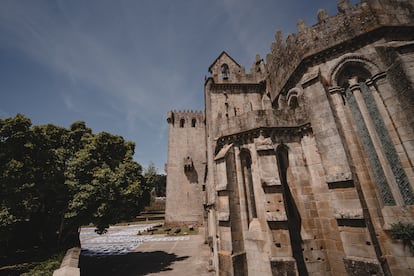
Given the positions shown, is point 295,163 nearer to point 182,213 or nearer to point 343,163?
point 343,163

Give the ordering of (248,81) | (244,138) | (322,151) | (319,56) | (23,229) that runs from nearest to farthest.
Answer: (322,151), (319,56), (244,138), (23,229), (248,81)

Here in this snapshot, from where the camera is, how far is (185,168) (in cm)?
2875

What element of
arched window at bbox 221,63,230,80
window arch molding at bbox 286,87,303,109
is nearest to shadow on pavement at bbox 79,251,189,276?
window arch molding at bbox 286,87,303,109

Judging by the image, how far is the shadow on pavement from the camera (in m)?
9.99

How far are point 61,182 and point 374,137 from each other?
15.7m

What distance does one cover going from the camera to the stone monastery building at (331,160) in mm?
6043

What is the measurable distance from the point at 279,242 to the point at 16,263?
15.3m

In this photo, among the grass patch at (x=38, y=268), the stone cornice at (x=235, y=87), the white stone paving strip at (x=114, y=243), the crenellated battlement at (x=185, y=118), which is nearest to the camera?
the grass patch at (x=38, y=268)

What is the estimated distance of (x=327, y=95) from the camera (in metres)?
7.71

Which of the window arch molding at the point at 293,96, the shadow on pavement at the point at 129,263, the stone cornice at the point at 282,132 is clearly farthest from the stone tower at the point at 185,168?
the window arch molding at the point at 293,96

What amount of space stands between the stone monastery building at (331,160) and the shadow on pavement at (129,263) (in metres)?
3.66

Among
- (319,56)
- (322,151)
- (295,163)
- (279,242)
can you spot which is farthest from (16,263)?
(319,56)

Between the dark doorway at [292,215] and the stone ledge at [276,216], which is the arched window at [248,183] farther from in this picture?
the dark doorway at [292,215]

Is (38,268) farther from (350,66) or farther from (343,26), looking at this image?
(343,26)
